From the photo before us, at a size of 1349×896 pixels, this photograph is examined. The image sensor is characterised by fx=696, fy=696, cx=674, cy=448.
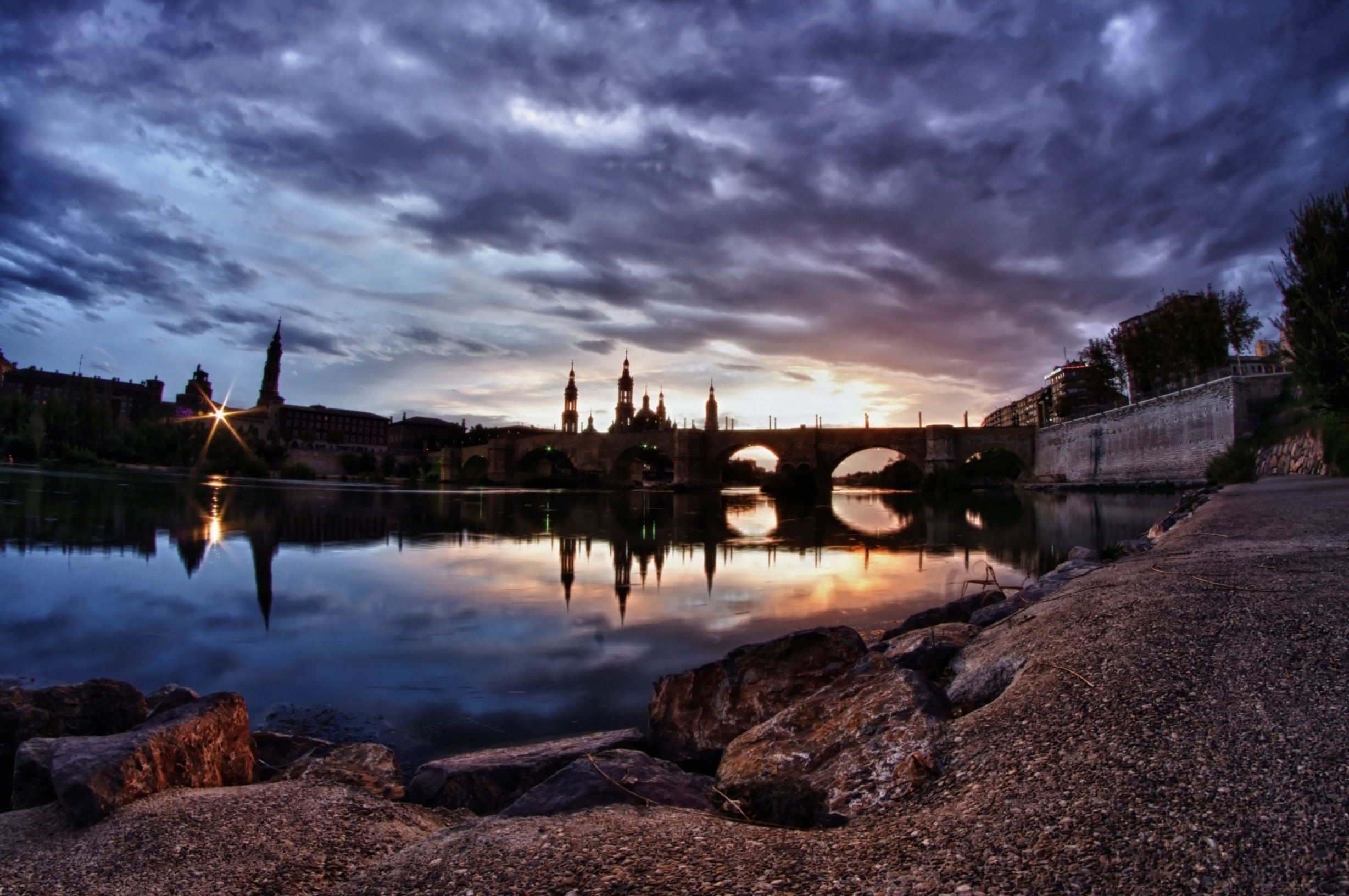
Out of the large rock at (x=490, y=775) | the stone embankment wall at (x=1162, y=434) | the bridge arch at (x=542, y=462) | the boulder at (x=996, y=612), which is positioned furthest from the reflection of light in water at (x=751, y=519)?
the bridge arch at (x=542, y=462)

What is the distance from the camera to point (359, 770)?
4.22 meters

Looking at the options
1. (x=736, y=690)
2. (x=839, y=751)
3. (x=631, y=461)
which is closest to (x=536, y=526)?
(x=736, y=690)

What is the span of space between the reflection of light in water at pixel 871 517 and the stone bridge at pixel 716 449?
12.7 meters

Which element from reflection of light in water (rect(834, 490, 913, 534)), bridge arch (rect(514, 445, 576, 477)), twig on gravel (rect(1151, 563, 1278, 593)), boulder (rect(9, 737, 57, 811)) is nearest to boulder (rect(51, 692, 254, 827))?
boulder (rect(9, 737, 57, 811))

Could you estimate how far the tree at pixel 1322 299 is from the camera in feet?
62.0

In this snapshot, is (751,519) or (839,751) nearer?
(839,751)

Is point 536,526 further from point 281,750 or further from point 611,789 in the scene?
point 611,789

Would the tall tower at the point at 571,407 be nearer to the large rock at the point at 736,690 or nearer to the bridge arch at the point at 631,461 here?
the bridge arch at the point at 631,461

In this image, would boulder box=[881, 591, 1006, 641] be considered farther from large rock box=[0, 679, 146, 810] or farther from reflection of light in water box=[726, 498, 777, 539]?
reflection of light in water box=[726, 498, 777, 539]

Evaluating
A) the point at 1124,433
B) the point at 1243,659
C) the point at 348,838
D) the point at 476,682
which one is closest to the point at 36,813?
the point at 348,838

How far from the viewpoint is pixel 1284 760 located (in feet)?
7.48

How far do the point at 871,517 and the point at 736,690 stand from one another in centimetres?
3030

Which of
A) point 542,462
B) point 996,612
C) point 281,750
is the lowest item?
point 281,750

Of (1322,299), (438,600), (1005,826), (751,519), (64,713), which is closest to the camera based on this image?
(1005,826)
